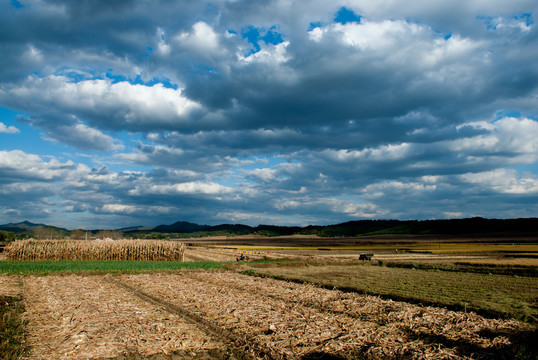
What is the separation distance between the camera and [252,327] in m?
11.8

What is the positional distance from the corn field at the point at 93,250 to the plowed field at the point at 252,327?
33.2 meters

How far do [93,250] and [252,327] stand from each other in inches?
1741

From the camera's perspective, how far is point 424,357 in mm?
8875

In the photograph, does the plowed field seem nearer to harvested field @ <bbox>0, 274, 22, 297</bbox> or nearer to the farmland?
the farmland

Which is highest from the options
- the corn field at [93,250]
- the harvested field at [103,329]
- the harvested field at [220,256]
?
the harvested field at [103,329]

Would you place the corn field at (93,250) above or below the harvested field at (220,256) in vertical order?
above

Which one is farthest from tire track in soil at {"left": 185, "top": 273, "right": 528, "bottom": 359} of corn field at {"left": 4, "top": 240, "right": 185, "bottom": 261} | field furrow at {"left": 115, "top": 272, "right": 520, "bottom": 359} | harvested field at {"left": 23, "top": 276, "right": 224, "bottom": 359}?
corn field at {"left": 4, "top": 240, "right": 185, "bottom": 261}

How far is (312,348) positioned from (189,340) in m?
3.58

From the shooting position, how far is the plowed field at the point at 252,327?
9.38 metres

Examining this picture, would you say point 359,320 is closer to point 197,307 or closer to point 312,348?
point 312,348

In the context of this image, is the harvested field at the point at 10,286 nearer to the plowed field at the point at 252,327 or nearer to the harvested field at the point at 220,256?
the plowed field at the point at 252,327

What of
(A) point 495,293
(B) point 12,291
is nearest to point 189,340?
(B) point 12,291

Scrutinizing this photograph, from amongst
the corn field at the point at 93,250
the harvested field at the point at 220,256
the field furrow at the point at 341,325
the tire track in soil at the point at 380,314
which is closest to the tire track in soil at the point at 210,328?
the field furrow at the point at 341,325

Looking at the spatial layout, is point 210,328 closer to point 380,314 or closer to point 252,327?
point 252,327
